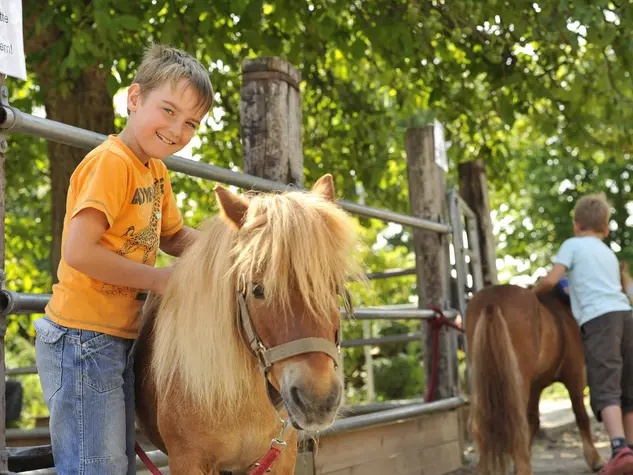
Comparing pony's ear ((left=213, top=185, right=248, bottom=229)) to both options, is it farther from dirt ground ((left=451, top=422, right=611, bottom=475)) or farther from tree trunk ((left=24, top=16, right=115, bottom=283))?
tree trunk ((left=24, top=16, right=115, bottom=283))

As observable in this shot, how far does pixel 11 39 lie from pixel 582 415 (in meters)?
5.16

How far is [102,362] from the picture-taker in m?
2.22

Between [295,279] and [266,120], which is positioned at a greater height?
[266,120]

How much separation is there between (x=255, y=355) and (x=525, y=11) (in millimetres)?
5195

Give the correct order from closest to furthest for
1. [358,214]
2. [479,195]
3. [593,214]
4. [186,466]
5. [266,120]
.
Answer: [186,466], [266,120], [358,214], [593,214], [479,195]

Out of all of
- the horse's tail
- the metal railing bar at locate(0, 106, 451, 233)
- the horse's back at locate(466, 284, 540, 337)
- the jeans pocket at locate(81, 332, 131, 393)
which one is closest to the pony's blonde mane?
the jeans pocket at locate(81, 332, 131, 393)

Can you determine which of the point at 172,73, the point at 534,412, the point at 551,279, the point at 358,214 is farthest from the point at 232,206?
the point at 534,412

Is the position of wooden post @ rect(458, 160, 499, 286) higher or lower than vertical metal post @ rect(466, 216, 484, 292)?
higher

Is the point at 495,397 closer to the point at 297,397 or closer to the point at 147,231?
the point at 147,231

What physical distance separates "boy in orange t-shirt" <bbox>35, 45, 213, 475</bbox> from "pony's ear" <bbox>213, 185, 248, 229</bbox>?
0.26 meters

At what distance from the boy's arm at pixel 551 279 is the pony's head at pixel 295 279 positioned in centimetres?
365

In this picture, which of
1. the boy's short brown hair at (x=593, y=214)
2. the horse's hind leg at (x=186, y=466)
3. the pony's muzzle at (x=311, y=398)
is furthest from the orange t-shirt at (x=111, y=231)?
the boy's short brown hair at (x=593, y=214)

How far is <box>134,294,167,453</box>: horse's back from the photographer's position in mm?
2461

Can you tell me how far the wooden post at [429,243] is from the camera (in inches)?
225
